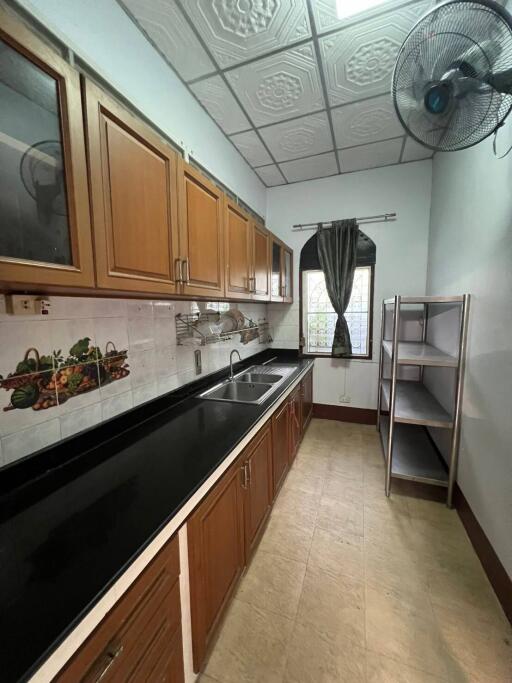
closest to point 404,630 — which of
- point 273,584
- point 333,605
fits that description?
point 333,605

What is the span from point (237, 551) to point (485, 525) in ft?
4.43

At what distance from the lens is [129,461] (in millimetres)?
1053

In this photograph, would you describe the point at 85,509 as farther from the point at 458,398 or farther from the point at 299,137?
the point at 299,137

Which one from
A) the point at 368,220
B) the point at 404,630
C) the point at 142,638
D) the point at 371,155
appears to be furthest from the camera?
the point at 368,220

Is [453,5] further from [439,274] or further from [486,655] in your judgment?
[486,655]

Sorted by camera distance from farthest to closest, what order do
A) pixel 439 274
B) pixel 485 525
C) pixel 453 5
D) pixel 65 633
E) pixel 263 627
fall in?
pixel 439 274
pixel 485 525
pixel 263 627
pixel 453 5
pixel 65 633

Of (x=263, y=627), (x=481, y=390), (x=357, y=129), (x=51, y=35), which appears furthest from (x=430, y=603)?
(x=357, y=129)

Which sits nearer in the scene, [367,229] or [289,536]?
[289,536]

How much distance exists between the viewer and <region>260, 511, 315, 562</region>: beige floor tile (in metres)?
1.55

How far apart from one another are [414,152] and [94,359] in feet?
10.5

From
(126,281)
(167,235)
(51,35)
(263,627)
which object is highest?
(51,35)

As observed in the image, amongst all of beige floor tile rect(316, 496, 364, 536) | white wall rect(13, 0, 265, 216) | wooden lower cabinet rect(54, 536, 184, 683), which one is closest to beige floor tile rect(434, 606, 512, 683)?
beige floor tile rect(316, 496, 364, 536)

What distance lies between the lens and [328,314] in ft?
10.6

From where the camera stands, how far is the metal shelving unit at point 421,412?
1.79m
